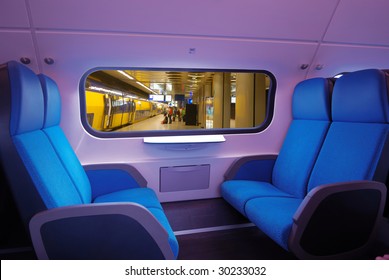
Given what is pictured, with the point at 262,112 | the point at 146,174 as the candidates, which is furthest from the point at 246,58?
the point at 262,112

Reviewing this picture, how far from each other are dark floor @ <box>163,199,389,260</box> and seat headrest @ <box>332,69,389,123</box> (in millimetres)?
912

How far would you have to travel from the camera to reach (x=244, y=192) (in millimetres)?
2436

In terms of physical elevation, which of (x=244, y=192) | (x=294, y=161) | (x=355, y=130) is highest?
(x=355, y=130)

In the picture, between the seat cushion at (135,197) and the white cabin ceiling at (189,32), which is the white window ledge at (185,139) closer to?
the seat cushion at (135,197)

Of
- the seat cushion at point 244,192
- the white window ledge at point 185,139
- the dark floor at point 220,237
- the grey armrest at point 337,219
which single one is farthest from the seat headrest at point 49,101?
the grey armrest at point 337,219

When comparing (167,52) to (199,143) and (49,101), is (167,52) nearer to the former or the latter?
(199,143)

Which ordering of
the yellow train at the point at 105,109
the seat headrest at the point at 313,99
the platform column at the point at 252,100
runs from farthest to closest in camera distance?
the platform column at the point at 252,100
the yellow train at the point at 105,109
the seat headrest at the point at 313,99

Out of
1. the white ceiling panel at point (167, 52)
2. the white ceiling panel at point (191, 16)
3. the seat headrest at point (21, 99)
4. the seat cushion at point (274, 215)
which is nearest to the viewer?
the seat headrest at point (21, 99)

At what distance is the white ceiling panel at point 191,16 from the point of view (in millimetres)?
2021

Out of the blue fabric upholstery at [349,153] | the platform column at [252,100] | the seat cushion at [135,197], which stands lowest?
the seat cushion at [135,197]

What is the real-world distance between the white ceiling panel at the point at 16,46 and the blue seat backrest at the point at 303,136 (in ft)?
8.78

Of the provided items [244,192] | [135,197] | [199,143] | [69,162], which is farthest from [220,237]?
[69,162]

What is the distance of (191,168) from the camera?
9.64 feet

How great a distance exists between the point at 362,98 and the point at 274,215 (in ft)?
3.87
